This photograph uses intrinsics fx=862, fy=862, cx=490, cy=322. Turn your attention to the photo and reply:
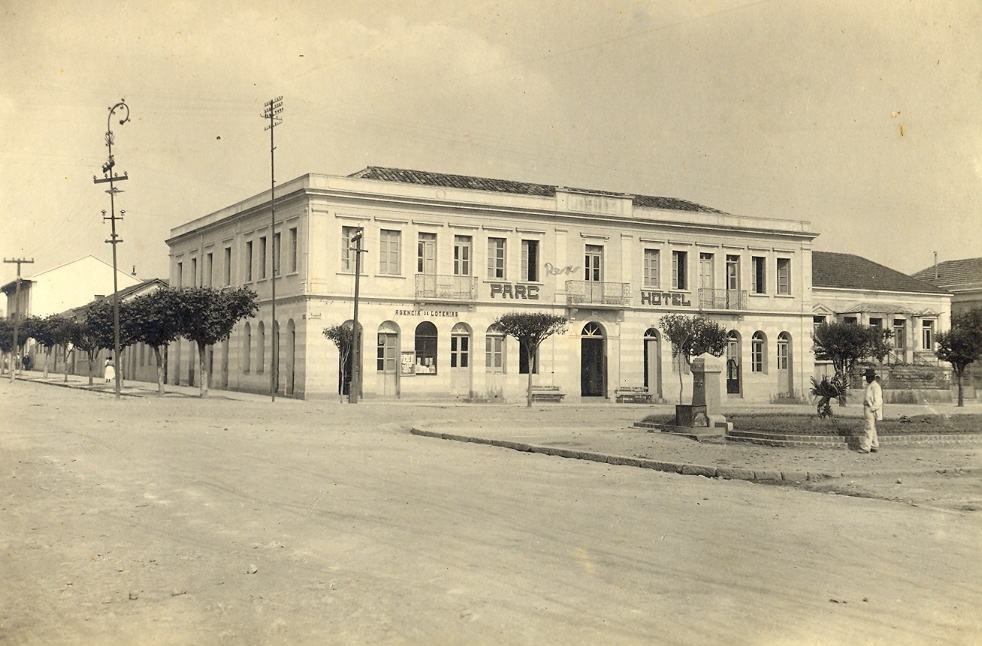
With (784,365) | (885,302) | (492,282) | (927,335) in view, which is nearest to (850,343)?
(784,365)

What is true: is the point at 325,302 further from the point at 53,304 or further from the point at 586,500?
the point at 53,304

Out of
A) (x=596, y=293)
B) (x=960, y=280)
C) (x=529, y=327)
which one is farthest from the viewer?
(x=960, y=280)

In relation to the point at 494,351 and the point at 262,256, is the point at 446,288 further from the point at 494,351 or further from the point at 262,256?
the point at 262,256

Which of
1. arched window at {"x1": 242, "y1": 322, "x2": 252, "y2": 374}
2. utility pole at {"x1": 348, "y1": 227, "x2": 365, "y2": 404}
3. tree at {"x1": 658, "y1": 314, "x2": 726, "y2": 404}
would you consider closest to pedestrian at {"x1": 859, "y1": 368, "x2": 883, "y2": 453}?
tree at {"x1": 658, "y1": 314, "x2": 726, "y2": 404}

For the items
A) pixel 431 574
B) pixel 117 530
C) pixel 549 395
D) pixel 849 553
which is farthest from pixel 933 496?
pixel 549 395

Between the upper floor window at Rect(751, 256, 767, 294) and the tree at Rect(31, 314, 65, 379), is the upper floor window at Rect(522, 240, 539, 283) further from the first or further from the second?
the tree at Rect(31, 314, 65, 379)

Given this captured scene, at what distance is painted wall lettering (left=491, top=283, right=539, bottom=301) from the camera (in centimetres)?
3416

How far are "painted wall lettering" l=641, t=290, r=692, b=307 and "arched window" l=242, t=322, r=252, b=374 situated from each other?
55.2 ft

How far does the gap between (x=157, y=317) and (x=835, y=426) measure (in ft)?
76.6

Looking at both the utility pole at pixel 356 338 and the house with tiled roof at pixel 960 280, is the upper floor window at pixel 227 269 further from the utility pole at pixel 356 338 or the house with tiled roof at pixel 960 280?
the house with tiled roof at pixel 960 280

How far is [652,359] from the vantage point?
37312 millimetres

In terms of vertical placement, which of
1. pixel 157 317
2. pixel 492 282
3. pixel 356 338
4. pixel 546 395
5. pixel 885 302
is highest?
pixel 492 282

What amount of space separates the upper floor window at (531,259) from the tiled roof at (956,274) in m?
22.8

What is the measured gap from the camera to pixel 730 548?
662 centimetres
